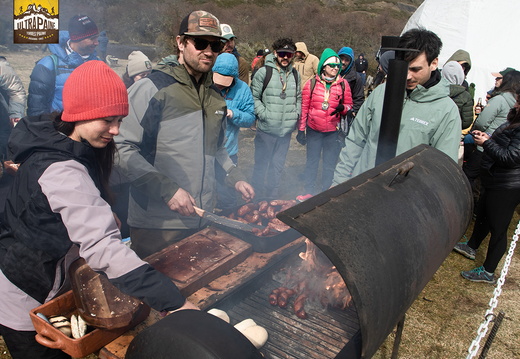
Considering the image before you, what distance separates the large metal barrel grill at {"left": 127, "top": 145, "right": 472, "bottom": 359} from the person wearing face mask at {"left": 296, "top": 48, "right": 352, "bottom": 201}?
12.6 ft

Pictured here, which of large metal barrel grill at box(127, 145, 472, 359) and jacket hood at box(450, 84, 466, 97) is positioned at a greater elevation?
jacket hood at box(450, 84, 466, 97)

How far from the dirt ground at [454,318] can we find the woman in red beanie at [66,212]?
5.86 feet

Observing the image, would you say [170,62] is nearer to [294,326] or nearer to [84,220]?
[84,220]

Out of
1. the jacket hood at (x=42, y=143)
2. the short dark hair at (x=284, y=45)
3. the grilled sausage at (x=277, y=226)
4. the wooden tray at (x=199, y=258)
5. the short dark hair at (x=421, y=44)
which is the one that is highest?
the short dark hair at (x=421, y=44)

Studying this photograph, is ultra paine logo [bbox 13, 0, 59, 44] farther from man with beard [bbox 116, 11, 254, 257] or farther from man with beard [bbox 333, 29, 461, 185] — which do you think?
man with beard [bbox 333, 29, 461, 185]

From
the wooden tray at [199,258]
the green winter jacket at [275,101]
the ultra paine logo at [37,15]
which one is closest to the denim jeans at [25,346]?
the wooden tray at [199,258]

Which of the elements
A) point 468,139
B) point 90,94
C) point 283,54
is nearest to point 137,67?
point 283,54

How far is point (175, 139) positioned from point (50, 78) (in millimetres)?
3112

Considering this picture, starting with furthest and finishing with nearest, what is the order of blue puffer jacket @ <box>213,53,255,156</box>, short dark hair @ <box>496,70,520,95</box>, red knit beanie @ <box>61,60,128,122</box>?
1. short dark hair @ <box>496,70,520,95</box>
2. blue puffer jacket @ <box>213,53,255,156</box>
3. red knit beanie @ <box>61,60,128,122</box>

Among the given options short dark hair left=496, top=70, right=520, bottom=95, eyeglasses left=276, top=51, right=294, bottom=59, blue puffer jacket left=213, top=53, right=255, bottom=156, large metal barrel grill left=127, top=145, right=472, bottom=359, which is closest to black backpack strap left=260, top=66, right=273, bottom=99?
eyeglasses left=276, top=51, right=294, bottom=59

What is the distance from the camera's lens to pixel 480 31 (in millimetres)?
14375

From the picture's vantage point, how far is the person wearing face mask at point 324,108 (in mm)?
6504

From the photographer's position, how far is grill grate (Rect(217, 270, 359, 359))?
2334 millimetres

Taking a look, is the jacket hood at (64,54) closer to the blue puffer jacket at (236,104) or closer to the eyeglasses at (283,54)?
the blue puffer jacket at (236,104)
